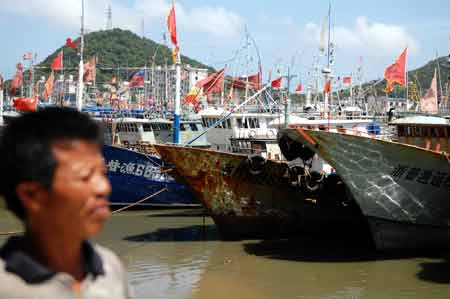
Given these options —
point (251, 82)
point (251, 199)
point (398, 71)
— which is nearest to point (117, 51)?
point (251, 82)

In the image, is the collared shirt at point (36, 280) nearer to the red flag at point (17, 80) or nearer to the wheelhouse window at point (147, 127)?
the wheelhouse window at point (147, 127)

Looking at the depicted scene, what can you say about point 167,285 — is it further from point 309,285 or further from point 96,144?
point 96,144

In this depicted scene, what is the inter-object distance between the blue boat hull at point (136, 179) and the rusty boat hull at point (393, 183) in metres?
8.10

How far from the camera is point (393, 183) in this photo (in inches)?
518

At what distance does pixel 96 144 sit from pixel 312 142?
12162 mm

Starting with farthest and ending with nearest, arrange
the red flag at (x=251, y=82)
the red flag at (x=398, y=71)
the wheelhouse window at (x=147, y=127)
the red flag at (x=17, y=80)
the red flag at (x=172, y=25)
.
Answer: the red flag at (x=17, y=80)
the red flag at (x=251, y=82)
the wheelhouse window at (x=147, y=127)
the red flag at (x=398, y=71)
the red flag at (x=172, y=25)

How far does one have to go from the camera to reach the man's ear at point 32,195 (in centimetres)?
134

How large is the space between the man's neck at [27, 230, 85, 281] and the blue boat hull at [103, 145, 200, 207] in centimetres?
1924

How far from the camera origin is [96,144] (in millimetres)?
1473

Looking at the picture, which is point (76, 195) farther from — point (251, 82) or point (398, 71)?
point (251, 82)

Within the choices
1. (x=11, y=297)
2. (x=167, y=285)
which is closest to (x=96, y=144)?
(x=11, y=297)

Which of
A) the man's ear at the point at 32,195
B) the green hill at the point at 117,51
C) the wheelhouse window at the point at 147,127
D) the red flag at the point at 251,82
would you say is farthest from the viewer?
the green hill at the point at 117,51

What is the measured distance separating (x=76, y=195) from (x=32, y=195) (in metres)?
0.10

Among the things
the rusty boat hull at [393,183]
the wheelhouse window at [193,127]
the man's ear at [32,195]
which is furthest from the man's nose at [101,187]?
the wheelhouse window at [193,127]
